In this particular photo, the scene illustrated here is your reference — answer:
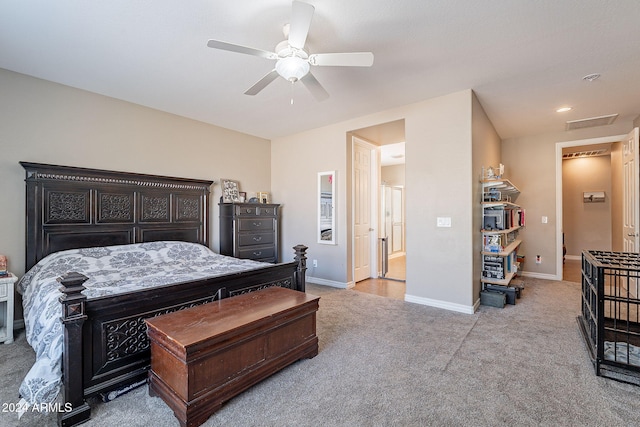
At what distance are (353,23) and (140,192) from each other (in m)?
3.27

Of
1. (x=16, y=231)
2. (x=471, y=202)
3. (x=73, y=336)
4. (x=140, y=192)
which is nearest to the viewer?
(x=73, y=336)

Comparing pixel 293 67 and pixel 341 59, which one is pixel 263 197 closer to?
pixel 293 67

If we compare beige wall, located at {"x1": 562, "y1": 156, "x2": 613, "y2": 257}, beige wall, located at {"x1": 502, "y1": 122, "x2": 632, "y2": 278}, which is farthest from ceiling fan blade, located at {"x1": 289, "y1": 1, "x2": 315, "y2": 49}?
beige wall, located at {"x1": 562, "y1": 156, "x2": 613, "y2": 257}

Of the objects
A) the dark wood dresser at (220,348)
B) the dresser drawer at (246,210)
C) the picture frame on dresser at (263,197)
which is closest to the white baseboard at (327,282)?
the dresser drawer at (246,210)

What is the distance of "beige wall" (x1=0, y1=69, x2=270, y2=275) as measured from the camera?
3015 mm

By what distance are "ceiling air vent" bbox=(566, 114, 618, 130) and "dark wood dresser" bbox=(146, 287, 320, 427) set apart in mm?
5022

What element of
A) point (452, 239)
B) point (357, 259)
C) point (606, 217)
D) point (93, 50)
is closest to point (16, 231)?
point (93, 50)

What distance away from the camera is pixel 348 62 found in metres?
2.14

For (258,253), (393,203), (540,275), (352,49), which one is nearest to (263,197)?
(258,253)

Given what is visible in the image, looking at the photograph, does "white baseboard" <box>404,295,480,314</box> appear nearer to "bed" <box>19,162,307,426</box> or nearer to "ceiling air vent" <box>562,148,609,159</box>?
"bed" <box>19,162,307,426</box>

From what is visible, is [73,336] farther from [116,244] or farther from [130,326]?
[116,244]

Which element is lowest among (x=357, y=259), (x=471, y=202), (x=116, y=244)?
(x=357, y=259)

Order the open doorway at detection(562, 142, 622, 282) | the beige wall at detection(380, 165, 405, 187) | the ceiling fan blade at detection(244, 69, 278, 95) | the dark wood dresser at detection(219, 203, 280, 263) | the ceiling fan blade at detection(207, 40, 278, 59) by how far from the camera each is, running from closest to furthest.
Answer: the ceiling fan blade at detection(207, 40, 278, 59)
the ceiling fan blade at detection(244, 69, 278, 95)
the dark wood dresser at detection(219, 203, 280, 263)
the open doorway at detection(562, 142, 622, 282)
the beige wall at detection(380, 165, 405, 187)

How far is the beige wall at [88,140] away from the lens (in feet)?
9.89
